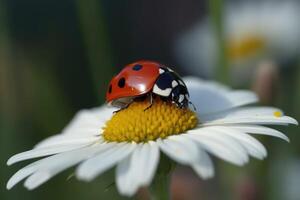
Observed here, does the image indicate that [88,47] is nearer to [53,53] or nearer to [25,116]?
[25,116]

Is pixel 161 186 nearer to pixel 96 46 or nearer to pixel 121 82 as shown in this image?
pixel 121 82

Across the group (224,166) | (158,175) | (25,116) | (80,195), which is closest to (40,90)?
(25,116)

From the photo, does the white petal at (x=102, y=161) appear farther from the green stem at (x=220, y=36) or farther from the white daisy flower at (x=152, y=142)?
the green stem at (x=220, y=36)

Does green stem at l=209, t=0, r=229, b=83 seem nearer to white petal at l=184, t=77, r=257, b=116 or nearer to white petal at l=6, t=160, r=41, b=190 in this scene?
white petal at l=184, t=77, r=257, b=116

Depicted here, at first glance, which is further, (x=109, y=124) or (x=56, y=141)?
(x=56, y=141)

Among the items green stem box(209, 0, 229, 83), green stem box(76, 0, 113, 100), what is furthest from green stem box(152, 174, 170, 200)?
green stem box(76, 0, 113, 100)
